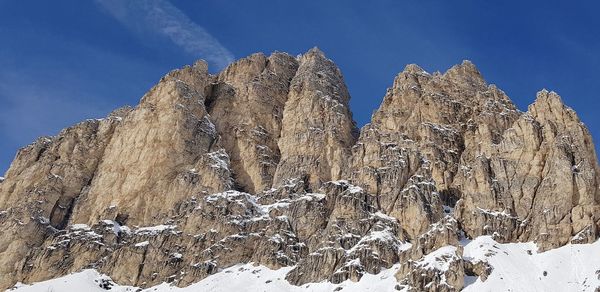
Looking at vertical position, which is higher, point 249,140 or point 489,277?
point 249,140

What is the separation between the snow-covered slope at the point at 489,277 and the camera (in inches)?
4956

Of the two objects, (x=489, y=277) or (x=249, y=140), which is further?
(x=249, y=140)

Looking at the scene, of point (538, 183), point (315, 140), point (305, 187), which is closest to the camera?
point (538, 183)

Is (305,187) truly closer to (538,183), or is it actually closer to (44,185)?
(538,183)

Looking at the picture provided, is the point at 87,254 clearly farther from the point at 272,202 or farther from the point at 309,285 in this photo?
the point at 309,285

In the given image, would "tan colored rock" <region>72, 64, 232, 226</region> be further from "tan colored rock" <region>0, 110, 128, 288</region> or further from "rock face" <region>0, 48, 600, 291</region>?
"tan colored rock" <region>0, 110, 128, 288</region>

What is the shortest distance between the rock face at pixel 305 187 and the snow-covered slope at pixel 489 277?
81.9 inches

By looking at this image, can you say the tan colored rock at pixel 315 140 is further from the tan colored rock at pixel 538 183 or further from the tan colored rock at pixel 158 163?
the tan colored rock at pixel 538 183

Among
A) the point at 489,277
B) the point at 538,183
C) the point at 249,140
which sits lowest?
the point at 489,277

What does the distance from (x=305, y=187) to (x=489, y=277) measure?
53.8 metres

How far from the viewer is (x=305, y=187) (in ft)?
557

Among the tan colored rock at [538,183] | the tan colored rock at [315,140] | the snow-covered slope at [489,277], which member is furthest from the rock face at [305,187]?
the snow-covered slope at [489,277]

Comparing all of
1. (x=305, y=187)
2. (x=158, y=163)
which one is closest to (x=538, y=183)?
(x=305, y=187)

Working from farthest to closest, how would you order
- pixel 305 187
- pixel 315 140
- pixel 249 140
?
pixel 249 140 → pixel 315 140 → pixel 305 187
